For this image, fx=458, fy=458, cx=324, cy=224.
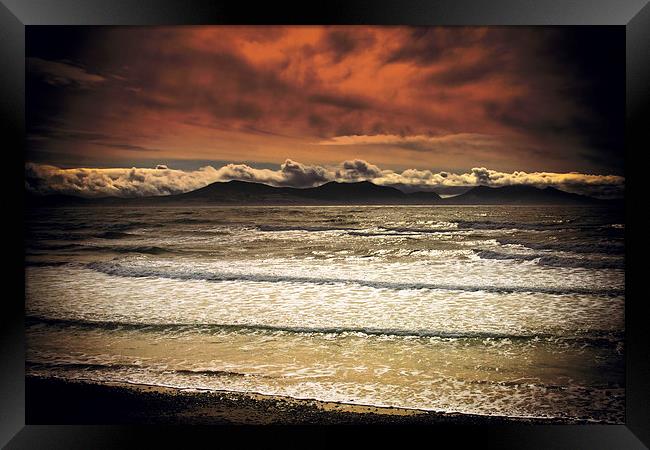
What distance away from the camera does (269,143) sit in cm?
239

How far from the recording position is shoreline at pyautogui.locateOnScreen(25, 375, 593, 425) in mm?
2184

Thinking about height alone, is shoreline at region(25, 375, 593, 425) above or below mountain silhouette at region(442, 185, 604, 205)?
below

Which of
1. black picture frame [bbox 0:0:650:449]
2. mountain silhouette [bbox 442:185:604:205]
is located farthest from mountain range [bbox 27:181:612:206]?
black picture frame [bbox 0:0:650:449]

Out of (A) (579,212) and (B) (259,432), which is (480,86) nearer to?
(A) (579,212)

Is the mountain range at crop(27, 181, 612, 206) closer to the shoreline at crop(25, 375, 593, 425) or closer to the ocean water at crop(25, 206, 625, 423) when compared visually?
the ocean water at crop(25, 206, 625, 423)

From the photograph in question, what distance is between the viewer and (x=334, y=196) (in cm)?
240

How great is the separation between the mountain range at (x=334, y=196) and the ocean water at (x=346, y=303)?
0.05 meters

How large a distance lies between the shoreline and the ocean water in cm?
5
